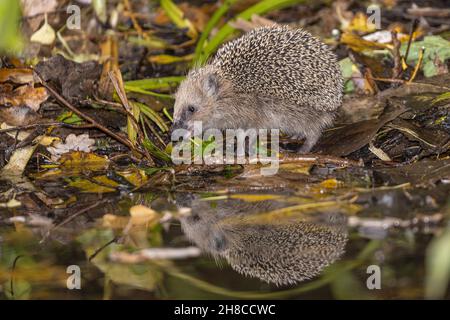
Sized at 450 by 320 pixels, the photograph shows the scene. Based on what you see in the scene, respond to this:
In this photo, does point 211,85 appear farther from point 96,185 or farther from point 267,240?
point 267,240

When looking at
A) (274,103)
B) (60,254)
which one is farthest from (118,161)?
(60,254)

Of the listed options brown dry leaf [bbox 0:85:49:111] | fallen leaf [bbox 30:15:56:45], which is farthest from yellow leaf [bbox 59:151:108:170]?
fallen leaf [bbox 30:15:56:45]

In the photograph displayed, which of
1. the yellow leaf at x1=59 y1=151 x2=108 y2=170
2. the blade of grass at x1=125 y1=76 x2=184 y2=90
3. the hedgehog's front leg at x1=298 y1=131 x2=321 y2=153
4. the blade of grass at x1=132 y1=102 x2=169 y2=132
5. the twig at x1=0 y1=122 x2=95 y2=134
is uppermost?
the blade of grass at x1=125 y1=76 x2=184 y2=90

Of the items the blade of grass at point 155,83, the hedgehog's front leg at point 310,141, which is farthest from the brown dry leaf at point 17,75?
the hedgehog's front leg at point 310,141

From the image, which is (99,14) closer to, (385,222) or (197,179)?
(197,179)

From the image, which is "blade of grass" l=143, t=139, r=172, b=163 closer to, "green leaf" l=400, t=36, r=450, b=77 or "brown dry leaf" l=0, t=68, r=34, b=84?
"brown dry leaf" l=0, t=68, r=34, b=84

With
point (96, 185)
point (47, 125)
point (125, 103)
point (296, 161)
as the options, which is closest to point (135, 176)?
point (96, 185)
